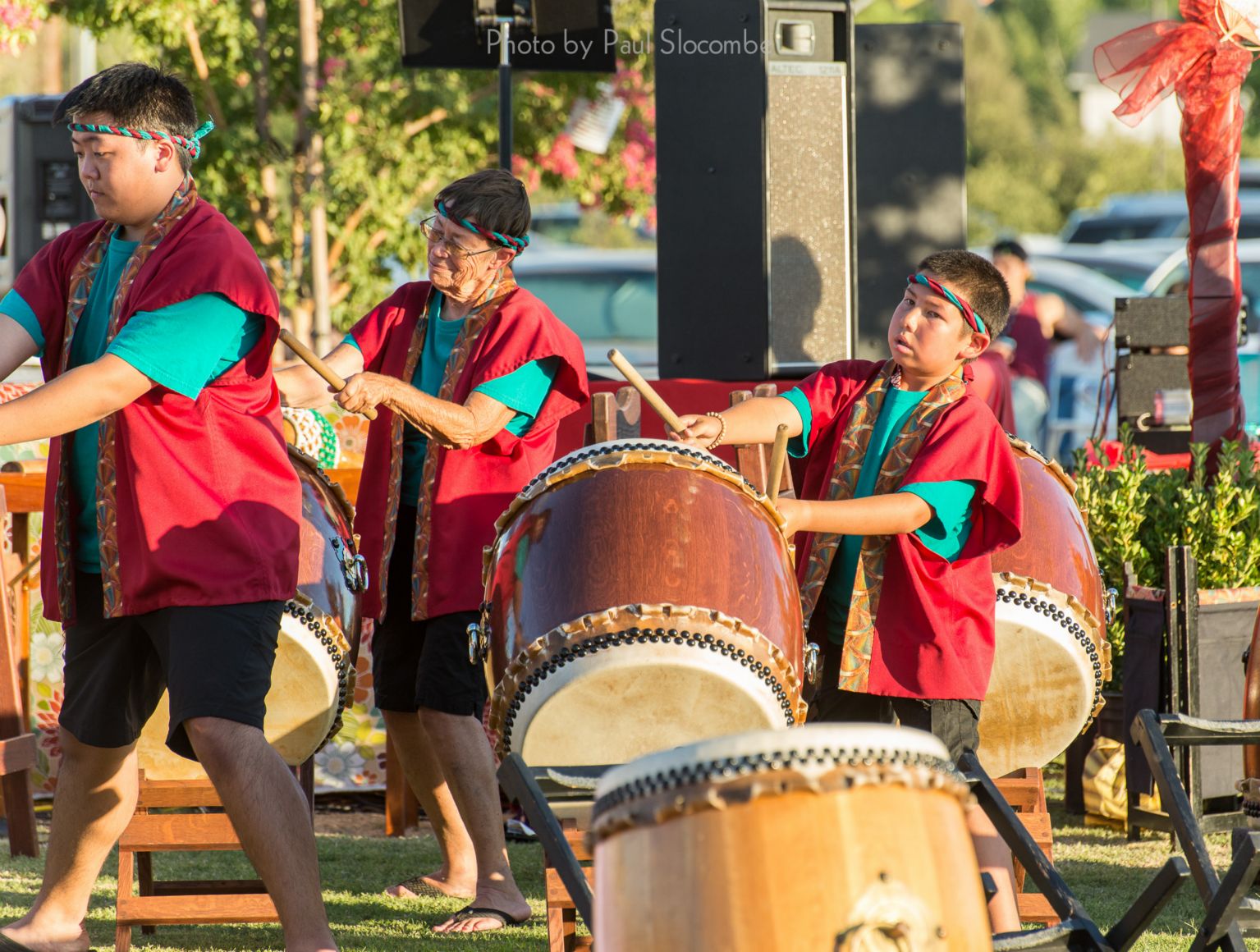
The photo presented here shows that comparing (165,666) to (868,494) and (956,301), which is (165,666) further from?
(956,301)

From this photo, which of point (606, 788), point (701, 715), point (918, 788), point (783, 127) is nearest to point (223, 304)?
point (701, 715)

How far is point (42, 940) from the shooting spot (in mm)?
3238

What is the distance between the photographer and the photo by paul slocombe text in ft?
18.0

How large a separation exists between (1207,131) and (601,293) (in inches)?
210

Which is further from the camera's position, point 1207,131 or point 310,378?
point 1207,131

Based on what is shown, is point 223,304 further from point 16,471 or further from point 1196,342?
point 1196,342

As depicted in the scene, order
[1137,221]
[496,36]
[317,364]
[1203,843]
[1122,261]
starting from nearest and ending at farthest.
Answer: [1203,843]
[317,364]
[496,36]
[1122,261]
[1137,221]

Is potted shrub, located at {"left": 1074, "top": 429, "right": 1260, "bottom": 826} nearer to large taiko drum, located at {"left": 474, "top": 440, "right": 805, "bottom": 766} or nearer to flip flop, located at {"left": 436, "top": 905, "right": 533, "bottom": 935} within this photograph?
flip flop, located at {"left": 436, "top": 905, "right": 533, "bottom": 935}

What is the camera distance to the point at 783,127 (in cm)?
554

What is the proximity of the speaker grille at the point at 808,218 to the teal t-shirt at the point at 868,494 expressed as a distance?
6.53 ft

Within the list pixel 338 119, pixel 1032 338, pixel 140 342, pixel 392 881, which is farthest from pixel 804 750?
pixel 1032 338

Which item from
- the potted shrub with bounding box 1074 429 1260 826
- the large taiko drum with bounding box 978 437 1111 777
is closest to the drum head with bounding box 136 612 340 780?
the large taiko drum with bounding box 978 437 1111 777

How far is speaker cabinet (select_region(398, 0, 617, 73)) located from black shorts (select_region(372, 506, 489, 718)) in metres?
2.51

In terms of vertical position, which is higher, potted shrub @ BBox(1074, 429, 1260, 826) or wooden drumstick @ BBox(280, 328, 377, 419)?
wooden drumstick @ BBox(280, 328, 377, 419)
